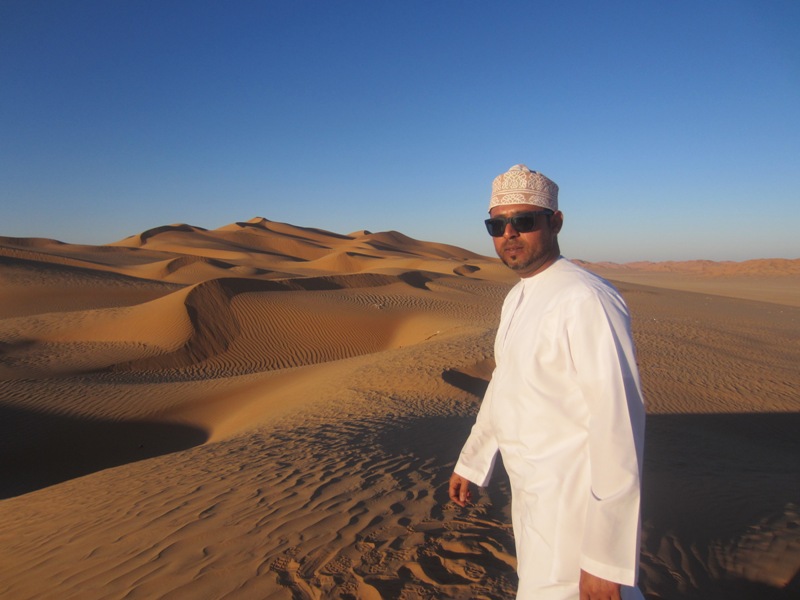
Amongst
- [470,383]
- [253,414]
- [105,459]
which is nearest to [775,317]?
[470,383]

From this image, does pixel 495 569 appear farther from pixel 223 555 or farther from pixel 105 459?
pixel 105 459

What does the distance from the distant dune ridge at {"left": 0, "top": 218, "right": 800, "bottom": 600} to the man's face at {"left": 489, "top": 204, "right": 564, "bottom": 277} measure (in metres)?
1.94

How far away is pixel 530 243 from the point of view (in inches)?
79.4

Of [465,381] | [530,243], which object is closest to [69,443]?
[465,381]

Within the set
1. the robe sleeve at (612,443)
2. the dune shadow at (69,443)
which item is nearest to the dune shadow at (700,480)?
the robe sleeve at (612,443)

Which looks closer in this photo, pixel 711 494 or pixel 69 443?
pixel 711 494

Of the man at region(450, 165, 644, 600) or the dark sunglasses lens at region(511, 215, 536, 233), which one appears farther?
the dark sunglasses lens at region(511, 215, 536, 233)

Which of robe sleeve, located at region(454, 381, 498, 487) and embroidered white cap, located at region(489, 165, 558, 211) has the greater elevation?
embroidered white cap, located at region(489, 165, 558, 211)

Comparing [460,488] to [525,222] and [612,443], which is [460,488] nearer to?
[612,443]

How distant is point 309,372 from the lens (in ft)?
41.8

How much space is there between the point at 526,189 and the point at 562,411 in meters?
0.81

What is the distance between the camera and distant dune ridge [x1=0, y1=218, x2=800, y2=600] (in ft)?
11.1

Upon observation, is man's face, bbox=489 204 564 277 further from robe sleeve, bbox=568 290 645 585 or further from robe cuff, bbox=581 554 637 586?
robe cuff, bbox=581 554 637 586

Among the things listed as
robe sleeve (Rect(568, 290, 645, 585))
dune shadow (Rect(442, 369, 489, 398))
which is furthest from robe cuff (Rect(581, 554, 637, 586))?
dune shadow (Rect(442, 369, 489, 398))
